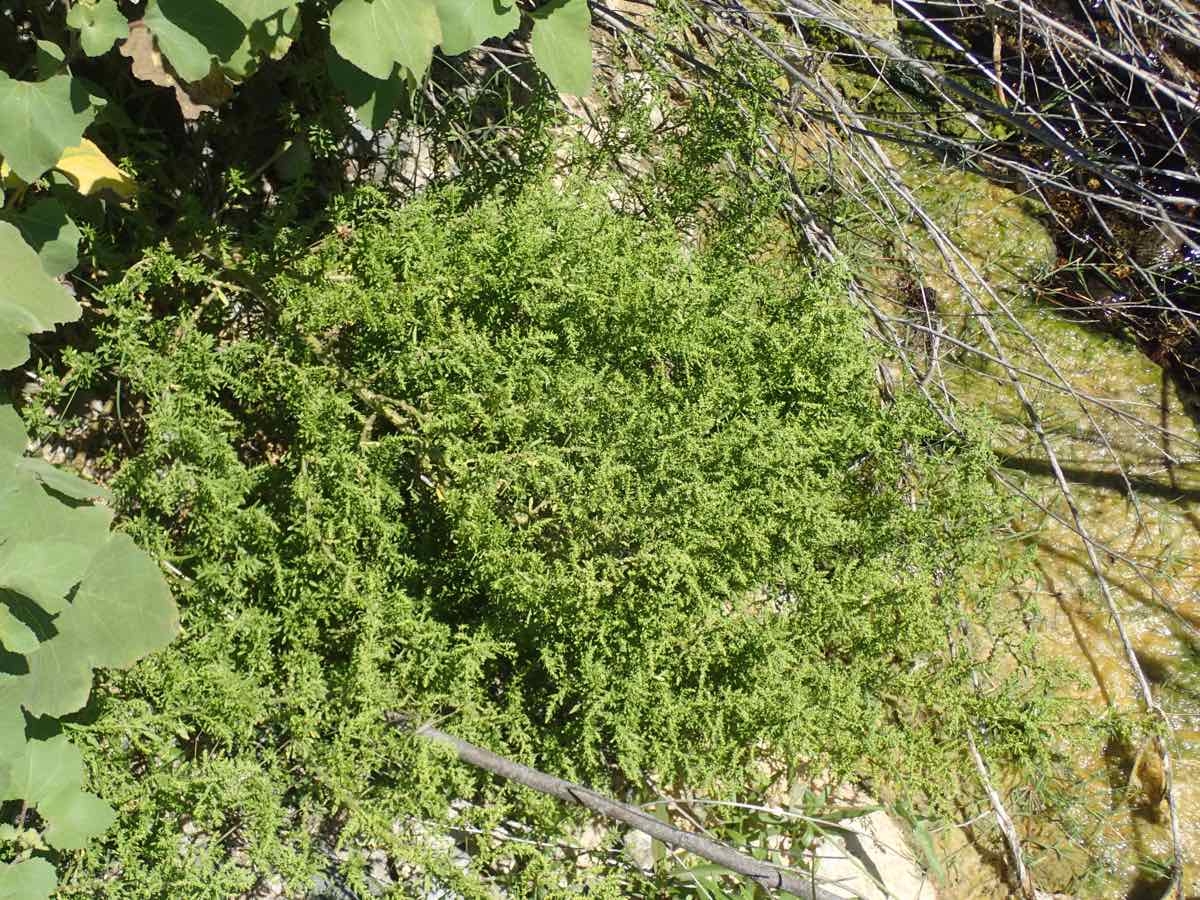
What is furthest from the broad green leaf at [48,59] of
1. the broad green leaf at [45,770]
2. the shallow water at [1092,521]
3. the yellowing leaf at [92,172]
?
the shallow water at [1092,521]

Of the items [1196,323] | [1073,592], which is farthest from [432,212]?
[1196,323]

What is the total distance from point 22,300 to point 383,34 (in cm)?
83

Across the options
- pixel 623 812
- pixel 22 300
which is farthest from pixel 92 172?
pixel 623 812

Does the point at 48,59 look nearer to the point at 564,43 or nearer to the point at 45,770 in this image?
the point at 564,43

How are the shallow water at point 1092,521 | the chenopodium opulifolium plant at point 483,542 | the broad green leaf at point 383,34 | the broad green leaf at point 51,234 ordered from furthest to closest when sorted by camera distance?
the shallow water at point 1092,521, the chenopodium opulifolium plant at point 483,542, the broad green leaf at point 51,234, the broad green leaf at point 383,34

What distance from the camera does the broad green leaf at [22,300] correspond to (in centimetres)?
187

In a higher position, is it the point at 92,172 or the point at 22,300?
the point at 92,172

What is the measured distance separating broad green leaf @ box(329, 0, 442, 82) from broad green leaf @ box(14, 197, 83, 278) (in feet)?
2.20

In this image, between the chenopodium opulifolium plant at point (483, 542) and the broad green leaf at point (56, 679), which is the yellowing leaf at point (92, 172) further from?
the broad green leaf at point (56, 679)

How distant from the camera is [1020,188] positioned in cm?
404

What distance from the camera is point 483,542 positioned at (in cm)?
225

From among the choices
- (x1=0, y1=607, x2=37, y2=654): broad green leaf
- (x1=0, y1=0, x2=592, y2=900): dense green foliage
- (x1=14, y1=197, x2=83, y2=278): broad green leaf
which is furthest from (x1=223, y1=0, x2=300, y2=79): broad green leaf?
(x1=0, y1=607, x2=37, y2=654): broad green leaf

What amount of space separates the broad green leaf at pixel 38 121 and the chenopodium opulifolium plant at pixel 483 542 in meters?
0.33

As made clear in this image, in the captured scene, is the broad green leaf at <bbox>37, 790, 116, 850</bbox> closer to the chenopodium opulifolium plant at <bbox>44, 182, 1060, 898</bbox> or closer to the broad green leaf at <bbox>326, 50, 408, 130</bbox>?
the chenopodium opulifolium plant at <bbox>44, 182, 1060, 898</bbox>
